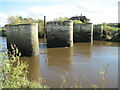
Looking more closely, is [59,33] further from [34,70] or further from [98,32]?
[98,32]

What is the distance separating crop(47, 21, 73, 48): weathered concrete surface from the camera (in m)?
12.5

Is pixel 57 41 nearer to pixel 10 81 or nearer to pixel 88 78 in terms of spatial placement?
pixel 88 78

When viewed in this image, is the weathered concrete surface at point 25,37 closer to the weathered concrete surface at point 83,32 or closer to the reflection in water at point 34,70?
the reflection in water at point 34,70

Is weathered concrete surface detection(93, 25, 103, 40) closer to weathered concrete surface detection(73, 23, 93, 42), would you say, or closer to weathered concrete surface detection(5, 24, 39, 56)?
weathered concrete surface detection(73, 23, 93, 42)

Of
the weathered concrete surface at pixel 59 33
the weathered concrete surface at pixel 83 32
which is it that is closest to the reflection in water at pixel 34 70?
the weathered concrete surface at pixel 59 33

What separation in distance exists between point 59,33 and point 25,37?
4.10 metres

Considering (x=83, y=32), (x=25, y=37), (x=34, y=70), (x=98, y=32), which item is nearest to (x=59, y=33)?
(x=25, y=37)

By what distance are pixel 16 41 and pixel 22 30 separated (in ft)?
3.00

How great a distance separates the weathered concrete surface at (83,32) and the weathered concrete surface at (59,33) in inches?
152

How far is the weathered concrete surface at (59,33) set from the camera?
41.0ft

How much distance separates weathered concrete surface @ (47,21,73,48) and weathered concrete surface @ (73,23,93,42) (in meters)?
3.86

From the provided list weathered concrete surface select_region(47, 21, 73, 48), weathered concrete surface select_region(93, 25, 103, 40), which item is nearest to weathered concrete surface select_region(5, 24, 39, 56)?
weathered concrete surface select_region(47, 21, 73, 48)

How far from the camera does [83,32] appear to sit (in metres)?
16.4

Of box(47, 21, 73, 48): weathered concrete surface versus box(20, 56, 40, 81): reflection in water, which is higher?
box(47, 21, 73, 48): weathered concrete surface
